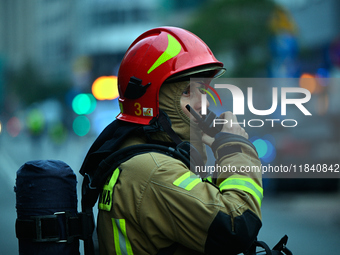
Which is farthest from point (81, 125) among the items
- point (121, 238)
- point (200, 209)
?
point (200, 209)

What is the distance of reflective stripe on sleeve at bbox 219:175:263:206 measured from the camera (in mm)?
2273

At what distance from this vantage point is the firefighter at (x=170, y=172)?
2.19 metres

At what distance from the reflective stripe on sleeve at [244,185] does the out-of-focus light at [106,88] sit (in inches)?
1006

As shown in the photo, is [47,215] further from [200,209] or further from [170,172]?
[200,209]

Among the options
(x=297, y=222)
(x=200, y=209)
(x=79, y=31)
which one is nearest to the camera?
(x=200, y=209)

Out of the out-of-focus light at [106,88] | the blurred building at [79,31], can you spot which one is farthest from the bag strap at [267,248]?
the blurred building at [79,31]

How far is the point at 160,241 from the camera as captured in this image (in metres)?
2.29

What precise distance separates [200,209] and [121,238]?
44cm

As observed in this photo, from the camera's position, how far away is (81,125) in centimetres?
3825

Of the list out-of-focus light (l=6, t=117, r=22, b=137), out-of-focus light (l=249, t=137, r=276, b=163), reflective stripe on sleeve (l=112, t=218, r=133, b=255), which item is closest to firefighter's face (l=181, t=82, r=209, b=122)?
reflective stripe on sleeve (l=112, t=218, r=133, b=255)

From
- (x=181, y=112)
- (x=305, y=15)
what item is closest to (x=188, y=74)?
(x=181, y=112)

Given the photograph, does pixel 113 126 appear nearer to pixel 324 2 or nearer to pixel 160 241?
pixel 160 241

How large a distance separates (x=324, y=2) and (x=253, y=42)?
187 inches

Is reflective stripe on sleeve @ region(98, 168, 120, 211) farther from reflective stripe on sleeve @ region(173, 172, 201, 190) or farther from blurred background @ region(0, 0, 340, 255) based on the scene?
blurred background @ region(0, 0, 340, 255)
